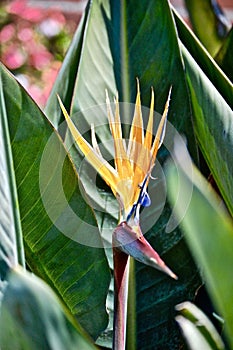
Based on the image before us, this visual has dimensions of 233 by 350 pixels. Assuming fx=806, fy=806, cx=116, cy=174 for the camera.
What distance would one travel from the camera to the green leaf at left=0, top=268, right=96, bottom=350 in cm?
54

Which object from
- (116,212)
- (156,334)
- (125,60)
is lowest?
(156,334)

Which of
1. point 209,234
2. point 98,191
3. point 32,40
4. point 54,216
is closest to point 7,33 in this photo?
point 32,40

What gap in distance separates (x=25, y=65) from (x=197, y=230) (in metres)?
2.18

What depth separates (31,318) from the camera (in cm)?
54

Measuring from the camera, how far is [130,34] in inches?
40.1

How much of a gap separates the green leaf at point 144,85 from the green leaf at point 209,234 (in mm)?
288

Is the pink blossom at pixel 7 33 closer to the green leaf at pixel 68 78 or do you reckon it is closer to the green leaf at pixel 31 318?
the green leaf at pixel 68 78

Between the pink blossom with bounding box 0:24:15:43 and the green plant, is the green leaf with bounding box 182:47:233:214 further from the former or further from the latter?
the pink blossom with bounding box 0:24:15:43

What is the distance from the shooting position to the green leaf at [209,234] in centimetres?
55

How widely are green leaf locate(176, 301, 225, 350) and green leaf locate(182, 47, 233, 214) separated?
180mm

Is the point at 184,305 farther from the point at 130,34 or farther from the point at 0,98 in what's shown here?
the point at 130,34

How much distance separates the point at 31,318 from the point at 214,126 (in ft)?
1.08

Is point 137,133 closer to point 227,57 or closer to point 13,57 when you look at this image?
point 227,57

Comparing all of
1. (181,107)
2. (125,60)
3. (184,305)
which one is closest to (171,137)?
(181,107)
